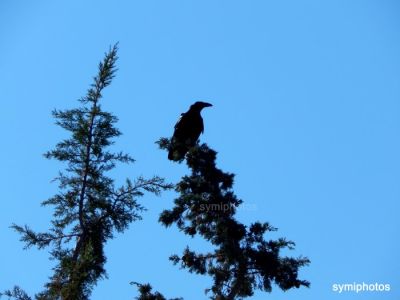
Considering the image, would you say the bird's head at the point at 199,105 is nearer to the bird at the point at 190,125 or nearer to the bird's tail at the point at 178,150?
the bird at the point at 190,125

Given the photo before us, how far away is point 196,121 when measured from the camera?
16656 mm

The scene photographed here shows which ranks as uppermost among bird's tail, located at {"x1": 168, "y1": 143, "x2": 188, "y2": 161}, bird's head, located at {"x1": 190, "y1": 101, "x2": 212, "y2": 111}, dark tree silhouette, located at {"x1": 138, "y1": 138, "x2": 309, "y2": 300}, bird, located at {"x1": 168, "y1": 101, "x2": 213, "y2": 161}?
bird's head, located at {"x1": 190, "y1": 101, "x2": 212, "y2": 111}

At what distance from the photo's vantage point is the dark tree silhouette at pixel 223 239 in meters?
11.2

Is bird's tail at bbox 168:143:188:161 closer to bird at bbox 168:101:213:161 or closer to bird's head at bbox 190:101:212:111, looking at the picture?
bird at bbox 168:101:213:161

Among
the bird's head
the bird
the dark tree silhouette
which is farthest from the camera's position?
the bird's head

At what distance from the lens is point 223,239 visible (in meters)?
11.4

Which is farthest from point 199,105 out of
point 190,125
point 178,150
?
point 178,150

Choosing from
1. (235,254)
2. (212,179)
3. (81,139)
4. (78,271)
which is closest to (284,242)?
(235,254)

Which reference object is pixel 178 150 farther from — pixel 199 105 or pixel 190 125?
pixel 199 105

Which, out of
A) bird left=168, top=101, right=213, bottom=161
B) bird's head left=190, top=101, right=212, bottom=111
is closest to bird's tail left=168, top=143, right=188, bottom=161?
bird left=168, top=101, right=213, bottom=161

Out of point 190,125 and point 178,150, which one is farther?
point 190,125

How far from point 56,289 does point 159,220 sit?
254 cm

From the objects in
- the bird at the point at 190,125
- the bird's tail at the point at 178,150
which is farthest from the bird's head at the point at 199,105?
the bird's tail at the point at 178,150

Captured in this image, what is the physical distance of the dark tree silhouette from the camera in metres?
11.2
